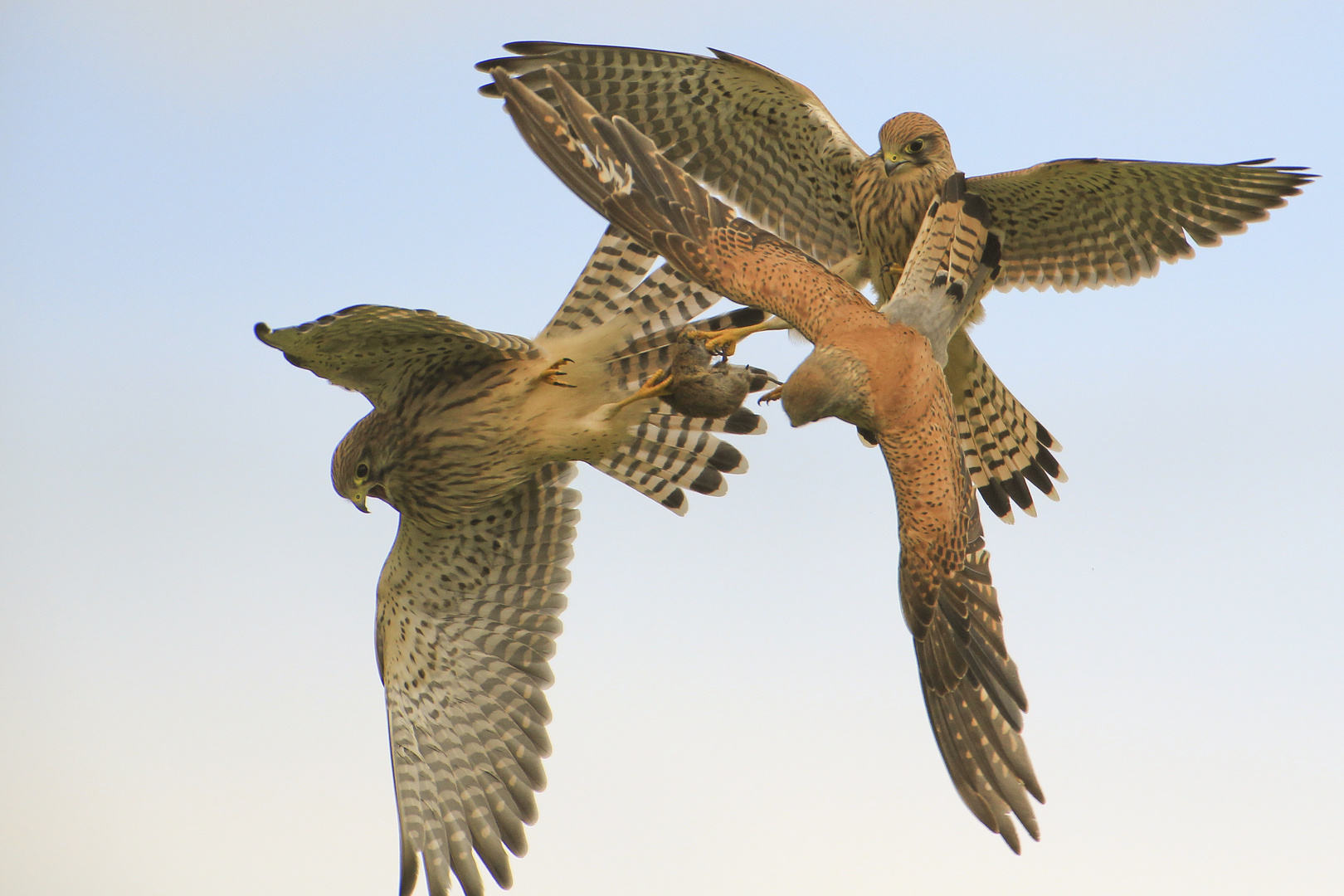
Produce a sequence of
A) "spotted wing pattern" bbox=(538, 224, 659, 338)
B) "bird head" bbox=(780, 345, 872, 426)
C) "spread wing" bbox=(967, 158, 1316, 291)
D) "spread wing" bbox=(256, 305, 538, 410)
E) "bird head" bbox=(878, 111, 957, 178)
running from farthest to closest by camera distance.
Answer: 1. "spotted wing pattern" bbox=(538, 224, 659, 338)
2. "bird head" bbox=(878, 111, 957, 178)
3. "spread wing" bbox=(967, 158, 1316, 291)
4. "spread wing" bbox=(256, 305, 538, 410)
5. "bird head" bbox=(780, 345, 872, 426)

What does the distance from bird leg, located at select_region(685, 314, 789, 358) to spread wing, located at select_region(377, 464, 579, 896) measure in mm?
1266

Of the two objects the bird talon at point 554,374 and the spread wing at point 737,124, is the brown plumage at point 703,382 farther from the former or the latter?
the spread wing at point 737,124

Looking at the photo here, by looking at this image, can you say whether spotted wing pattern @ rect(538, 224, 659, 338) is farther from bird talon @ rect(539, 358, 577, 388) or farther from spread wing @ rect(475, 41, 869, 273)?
spread wing @ rect(475, 41, 869, 273)

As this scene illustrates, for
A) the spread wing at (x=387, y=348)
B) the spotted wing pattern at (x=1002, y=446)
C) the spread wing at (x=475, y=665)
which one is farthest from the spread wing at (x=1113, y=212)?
the spread wing at (x=475, y=665)

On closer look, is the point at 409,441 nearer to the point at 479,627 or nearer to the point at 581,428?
the point at 581,428

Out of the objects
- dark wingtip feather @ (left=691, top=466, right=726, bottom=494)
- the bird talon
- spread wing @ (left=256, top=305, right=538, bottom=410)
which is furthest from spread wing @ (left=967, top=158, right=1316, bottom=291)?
spread wing @ (left=256, top=305, right=538, bottom=410)

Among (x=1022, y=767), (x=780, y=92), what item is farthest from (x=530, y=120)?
(x=1022, y=767)

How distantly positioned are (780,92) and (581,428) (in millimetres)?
1654

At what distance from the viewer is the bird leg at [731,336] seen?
4.46m

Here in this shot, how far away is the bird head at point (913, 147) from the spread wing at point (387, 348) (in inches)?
62.9

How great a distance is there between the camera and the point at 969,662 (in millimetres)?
3959

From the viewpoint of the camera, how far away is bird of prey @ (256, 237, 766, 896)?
4738 millimetres

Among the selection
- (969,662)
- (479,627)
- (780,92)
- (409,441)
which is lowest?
(969,662)

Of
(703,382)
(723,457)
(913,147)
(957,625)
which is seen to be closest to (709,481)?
(723,457)
